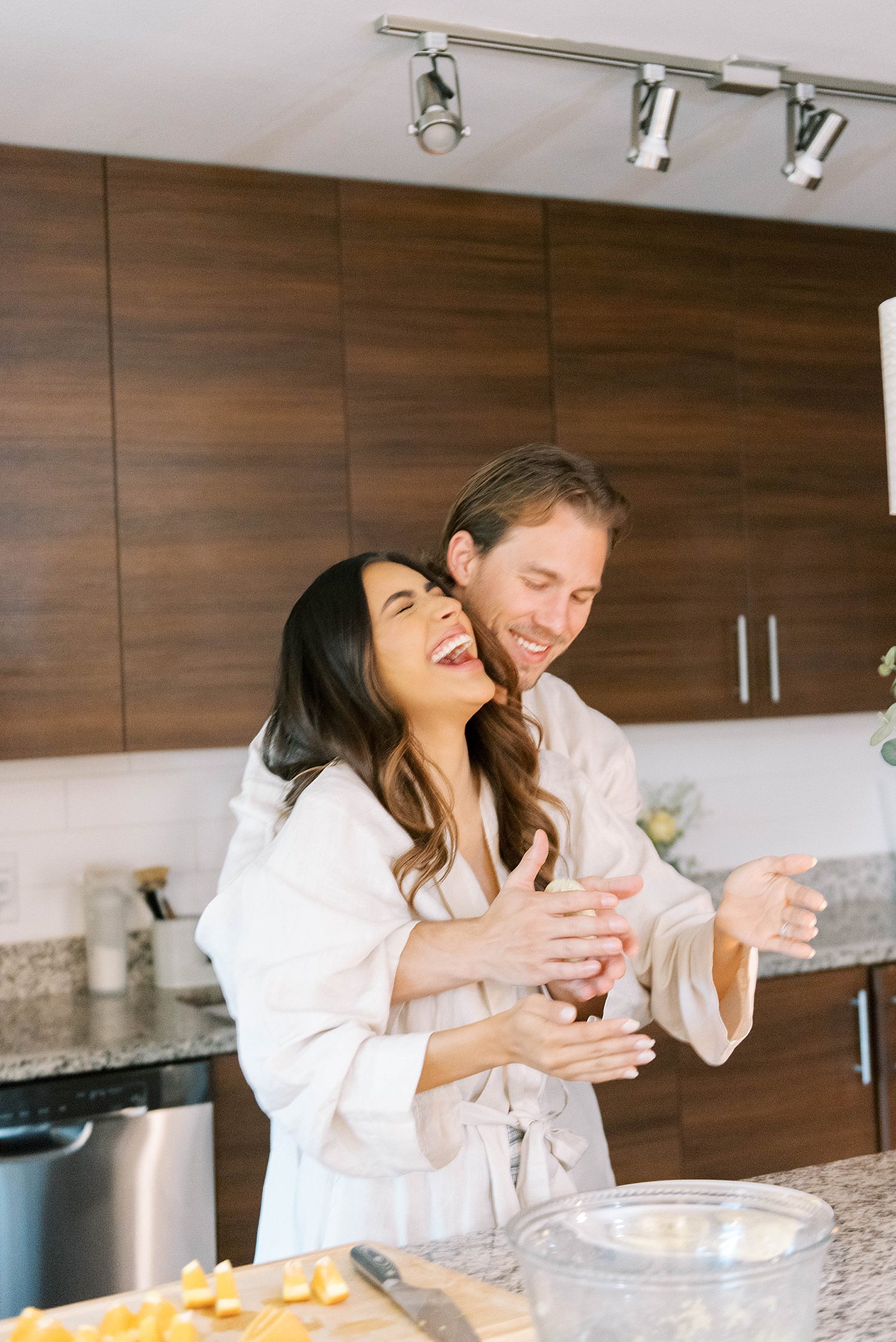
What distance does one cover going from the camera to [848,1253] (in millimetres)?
1271

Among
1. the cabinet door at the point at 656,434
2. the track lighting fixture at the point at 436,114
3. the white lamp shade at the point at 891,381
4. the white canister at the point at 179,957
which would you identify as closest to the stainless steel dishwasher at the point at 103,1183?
the white canister at the point at 179,957

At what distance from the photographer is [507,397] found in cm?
322

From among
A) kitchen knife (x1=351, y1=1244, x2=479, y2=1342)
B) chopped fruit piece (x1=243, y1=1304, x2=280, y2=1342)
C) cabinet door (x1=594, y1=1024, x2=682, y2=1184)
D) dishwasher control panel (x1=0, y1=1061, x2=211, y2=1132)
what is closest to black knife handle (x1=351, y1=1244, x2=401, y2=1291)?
kitchen knife (x1=351, y1=1244, x2=479, y2=1342)

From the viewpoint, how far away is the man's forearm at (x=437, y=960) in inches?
55.2

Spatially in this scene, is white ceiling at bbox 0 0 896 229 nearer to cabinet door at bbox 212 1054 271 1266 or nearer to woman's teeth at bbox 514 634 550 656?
woman's teeth at bbox 514 634 550 656

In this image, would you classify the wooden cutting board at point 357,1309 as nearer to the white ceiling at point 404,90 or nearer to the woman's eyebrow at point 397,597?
the woman's eyebrow at point 397,597

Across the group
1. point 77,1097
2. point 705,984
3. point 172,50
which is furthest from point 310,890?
point 172,50

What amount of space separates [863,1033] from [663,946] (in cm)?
168

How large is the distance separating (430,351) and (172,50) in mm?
913

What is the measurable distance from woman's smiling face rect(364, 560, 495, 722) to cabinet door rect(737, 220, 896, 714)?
197 cm

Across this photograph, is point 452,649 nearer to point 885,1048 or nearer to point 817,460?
point 885,1048

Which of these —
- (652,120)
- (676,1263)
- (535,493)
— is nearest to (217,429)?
(652,120)

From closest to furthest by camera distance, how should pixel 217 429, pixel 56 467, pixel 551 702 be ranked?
pixel 551 702, pixel 56 467, pixel 217 429

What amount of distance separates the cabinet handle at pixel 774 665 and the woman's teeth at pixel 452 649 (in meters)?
1.98
